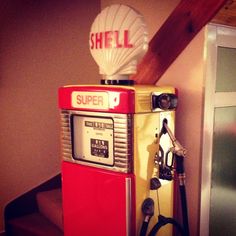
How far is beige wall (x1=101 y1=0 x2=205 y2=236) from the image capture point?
2.15 metres

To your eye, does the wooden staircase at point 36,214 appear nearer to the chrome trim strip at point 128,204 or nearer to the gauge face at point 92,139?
the gauge face at point 92,139

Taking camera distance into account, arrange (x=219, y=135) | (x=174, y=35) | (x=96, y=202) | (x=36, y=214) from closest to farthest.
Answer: (x=96, y=202), (x=174, y=35), (x=219, y=135), (x=36, y=214)

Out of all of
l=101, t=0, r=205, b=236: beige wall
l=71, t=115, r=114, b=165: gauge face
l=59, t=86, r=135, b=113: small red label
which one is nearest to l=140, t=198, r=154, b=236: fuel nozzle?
l=71, t=115, r=114, b=165: gauge face

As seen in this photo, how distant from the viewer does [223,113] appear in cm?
231

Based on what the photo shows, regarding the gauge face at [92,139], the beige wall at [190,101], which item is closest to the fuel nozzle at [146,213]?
the gauge face at [92,139]

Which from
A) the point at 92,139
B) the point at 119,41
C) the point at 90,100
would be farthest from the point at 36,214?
the point at 119,41

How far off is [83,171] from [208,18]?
1.21 m

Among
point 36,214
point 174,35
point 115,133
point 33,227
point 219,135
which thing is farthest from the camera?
point 36,214

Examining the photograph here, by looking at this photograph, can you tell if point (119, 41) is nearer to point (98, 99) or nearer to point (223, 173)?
point (98, 99)

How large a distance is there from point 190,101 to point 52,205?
1543 mm

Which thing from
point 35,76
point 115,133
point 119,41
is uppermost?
point 119,41

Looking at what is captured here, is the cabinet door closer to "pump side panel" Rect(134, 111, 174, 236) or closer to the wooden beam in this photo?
the wooden beam

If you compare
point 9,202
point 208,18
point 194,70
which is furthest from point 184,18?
point 9,202

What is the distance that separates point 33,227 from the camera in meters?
2.87
